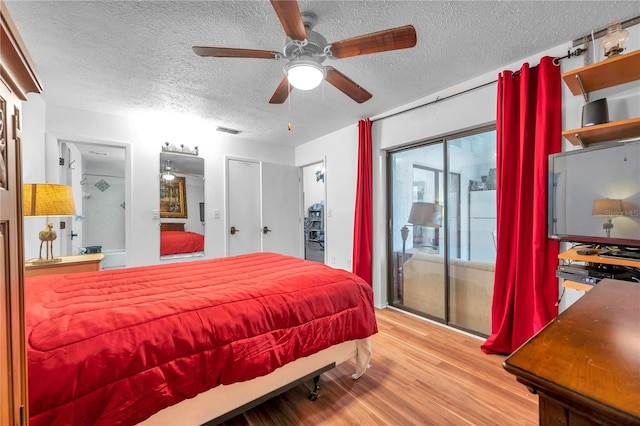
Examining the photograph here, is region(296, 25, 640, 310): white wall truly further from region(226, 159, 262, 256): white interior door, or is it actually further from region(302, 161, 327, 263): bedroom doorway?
region(302, 161, 327, 263): bedroom doorway

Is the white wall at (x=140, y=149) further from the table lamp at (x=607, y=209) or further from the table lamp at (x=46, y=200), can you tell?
the table lamp at (x=607, y=209)

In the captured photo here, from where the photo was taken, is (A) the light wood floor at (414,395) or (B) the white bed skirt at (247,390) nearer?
(B) the white bed skirt at (247,390)

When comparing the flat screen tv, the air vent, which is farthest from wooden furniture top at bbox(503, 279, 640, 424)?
the air vent

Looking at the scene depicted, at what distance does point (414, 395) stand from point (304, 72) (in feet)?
7.39

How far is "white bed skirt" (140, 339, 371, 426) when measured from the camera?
1.23m

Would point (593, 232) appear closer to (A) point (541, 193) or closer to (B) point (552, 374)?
(A) point (541, 193)

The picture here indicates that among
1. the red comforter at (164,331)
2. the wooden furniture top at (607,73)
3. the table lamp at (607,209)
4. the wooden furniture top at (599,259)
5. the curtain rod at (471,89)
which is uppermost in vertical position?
the curtain rod at (471,89)

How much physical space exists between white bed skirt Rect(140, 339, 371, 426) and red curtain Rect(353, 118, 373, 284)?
5.19 ft

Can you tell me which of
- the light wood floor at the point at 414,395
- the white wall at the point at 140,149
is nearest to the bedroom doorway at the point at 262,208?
the white wall at the point at 140,149

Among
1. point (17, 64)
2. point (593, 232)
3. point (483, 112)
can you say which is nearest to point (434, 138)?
point (483, 112)

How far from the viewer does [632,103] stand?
5.84 feet

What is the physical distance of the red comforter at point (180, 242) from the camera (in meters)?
3.65

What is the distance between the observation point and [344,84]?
1.94m

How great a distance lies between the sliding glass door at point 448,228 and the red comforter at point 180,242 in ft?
9.37
